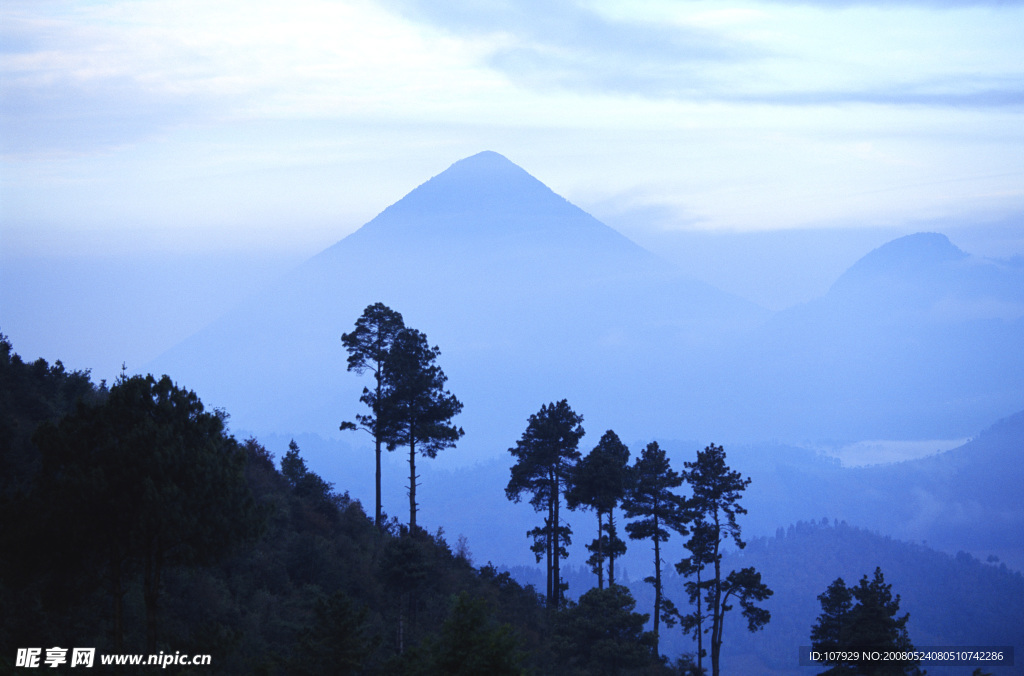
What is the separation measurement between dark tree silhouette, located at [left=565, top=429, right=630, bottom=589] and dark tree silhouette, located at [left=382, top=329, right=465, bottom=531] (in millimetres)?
5397

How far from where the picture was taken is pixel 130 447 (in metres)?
16.8

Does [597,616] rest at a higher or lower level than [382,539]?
lower

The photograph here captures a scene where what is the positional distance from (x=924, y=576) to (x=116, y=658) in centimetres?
18772

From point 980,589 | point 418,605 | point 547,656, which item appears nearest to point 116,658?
point 418,605

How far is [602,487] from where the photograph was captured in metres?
33.7

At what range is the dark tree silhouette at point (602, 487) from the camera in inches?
1323

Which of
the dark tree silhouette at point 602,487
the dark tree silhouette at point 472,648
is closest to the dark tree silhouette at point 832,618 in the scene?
the dark tree silhouette at point 602,487

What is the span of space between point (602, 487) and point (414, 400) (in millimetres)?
8474

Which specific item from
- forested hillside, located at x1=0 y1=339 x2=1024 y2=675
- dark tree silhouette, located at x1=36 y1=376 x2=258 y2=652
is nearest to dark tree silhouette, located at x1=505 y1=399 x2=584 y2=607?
forested hillside, located at x1=0 y1=339 x2=1024 y2=675

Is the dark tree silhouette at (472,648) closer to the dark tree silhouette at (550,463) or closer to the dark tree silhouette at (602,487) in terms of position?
the dark tree silhouette at (602,487)

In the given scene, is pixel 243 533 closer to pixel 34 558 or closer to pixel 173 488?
pixel 173 488

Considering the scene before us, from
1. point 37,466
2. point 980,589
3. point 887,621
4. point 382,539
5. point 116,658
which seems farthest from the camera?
point 980,589

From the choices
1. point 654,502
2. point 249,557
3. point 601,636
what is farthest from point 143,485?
A: point 654,502

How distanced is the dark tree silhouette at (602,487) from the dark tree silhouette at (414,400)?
540 cm
